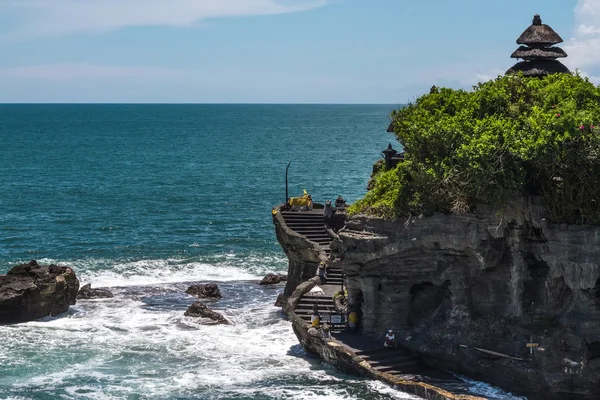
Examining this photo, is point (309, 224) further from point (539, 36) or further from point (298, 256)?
point (539, 36)

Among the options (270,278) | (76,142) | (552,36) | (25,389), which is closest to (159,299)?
(270,278)

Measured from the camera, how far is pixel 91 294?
58094mm

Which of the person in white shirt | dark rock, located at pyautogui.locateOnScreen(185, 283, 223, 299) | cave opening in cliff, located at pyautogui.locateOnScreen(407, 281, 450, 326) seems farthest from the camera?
dark rock, located at pyautogui.locateOnScreen(185, 283, 223, 299)

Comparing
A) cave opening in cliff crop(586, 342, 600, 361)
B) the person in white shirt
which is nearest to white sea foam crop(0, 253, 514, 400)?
the person in white shirt

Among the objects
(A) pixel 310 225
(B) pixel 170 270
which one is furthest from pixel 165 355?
(B) pixel 170 270

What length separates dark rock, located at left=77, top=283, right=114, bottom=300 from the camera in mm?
57844

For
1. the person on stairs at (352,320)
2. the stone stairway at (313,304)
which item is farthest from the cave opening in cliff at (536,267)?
the stone stairway at (313,304)

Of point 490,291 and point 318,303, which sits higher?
point 490,291

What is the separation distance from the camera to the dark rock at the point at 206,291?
5850 centimetres

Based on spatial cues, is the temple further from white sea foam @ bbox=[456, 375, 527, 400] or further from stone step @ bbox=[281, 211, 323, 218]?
white sea foam @ bbox=[456, 375, 527, 400]

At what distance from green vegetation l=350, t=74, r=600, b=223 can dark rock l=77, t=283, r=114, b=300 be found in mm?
20971

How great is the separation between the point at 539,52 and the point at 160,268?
105 feet

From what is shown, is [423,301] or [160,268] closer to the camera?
[423,301]

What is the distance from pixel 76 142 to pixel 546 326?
508 feet
